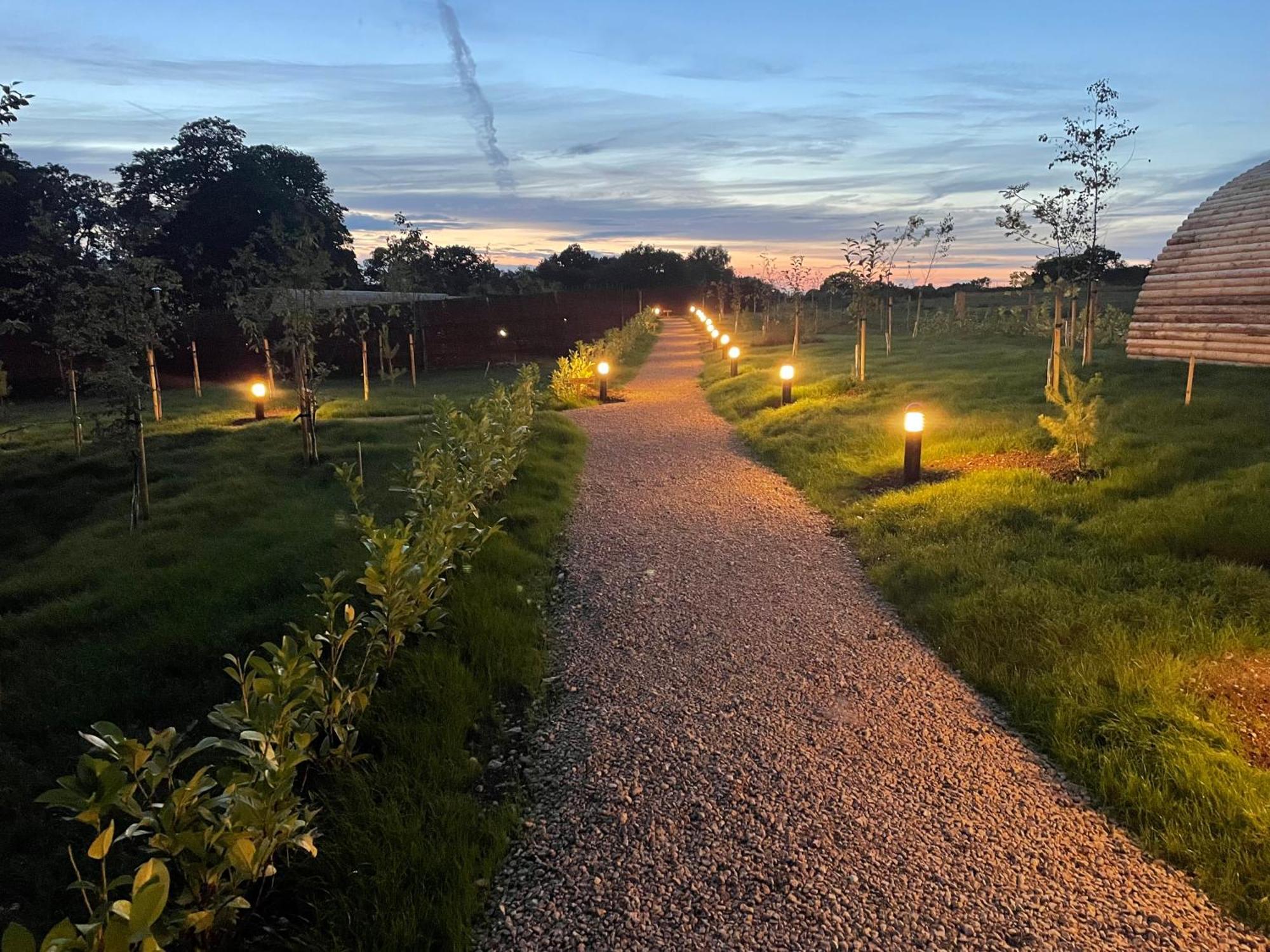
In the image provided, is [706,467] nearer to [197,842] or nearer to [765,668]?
[765,668]

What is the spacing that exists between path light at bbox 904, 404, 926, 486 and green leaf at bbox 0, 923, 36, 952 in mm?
6665

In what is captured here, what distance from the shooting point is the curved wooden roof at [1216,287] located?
1040 cm

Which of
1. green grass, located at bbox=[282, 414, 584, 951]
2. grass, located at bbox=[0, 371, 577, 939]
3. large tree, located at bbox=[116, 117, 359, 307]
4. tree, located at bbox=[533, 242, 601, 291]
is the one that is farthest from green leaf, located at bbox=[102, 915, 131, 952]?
tree, located at bbox=[533, 242, 601, 291]

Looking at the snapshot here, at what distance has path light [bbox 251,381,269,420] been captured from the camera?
478 inches

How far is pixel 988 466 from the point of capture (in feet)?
23.5

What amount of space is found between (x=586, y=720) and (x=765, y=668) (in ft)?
3.14

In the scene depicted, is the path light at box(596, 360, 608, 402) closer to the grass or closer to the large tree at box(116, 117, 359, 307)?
the grass

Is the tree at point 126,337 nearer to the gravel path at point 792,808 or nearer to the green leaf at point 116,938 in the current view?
the gravel path at point 792,808

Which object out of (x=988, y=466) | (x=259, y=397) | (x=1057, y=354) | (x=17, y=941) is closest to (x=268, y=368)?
(x=259, y=397)

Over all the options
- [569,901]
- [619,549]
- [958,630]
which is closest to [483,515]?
[619,549]

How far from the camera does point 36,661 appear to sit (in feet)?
14.5

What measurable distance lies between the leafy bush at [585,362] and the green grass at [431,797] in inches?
366

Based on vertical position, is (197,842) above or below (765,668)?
above

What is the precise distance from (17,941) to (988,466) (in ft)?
24.0
